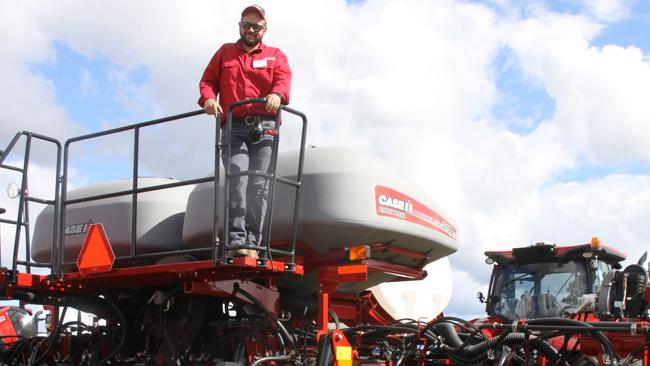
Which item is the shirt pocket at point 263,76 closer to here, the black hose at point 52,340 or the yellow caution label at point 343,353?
the yellow caution label at point 343,353

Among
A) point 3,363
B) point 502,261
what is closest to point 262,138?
point 3,363

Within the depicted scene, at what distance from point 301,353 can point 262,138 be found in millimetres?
1675

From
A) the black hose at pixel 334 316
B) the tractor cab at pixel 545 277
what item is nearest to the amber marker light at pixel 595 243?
the tractor cab at pixel 545 277

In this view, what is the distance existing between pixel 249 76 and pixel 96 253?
191 centimetres

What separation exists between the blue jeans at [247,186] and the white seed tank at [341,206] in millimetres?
302

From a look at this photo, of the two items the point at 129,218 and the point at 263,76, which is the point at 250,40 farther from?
the point at 129,218

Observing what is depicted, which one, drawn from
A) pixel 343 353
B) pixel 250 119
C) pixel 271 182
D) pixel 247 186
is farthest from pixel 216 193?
pixel 343 353

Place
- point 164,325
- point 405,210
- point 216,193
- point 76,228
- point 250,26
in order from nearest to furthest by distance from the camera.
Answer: point 216,193, point 250,26, point 405,210, point 164,325, point 76,228

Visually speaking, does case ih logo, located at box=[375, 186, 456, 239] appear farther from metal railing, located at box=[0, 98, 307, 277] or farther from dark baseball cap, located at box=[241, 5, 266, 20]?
dark baseball cap, located at box=[241, 5, 266, 20]

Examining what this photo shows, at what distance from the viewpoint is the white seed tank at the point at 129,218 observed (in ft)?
21.9

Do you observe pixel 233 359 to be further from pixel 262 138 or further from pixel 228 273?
pixel 262 138

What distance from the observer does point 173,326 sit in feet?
21.9

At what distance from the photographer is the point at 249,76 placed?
20.2 ft

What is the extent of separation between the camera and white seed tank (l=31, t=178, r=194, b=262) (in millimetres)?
6668
